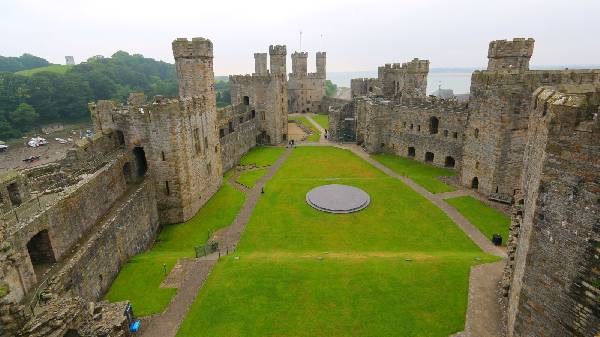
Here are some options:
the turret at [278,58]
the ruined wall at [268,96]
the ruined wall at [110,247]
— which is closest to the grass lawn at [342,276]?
the ruined wall at [110,247]

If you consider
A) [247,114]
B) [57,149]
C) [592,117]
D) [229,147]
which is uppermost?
[592,117]

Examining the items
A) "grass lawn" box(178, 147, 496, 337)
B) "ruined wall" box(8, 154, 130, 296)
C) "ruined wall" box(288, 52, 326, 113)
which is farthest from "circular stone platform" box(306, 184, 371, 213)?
"ruined wall" box(288, 52, 326, 113)

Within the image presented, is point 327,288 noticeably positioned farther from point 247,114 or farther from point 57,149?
point 57,149

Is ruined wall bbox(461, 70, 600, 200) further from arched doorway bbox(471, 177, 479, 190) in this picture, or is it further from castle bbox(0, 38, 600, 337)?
arched doorway bbox(471, 177, 479, 190)

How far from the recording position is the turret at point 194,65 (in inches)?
1147

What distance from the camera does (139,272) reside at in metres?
19.2

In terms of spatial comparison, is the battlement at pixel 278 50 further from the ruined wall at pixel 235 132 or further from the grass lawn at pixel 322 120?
the grass lawn at pixel 322 120

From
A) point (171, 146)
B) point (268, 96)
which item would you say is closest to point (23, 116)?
point (268, 96)

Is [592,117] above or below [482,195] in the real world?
above

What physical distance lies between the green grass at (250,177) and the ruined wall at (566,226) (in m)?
26.5

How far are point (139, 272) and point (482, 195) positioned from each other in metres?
27.2

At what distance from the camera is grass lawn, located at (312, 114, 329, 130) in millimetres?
63206

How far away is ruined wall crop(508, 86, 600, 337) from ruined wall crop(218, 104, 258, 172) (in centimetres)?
3234

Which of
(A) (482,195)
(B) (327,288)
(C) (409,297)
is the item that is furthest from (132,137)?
(A) (482,195)
